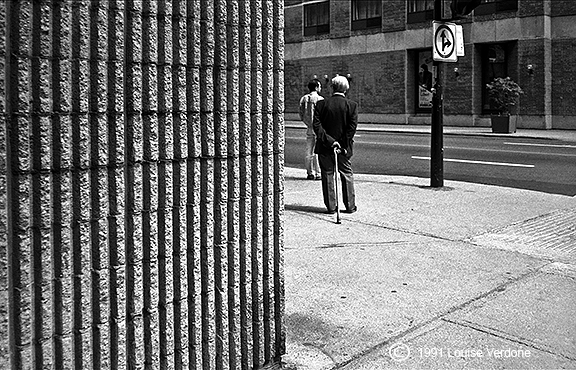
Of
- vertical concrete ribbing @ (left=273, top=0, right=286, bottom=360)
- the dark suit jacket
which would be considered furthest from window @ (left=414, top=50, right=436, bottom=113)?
vertical concrete ribbing @ (left=273, top=0, right=286, bottom=360)

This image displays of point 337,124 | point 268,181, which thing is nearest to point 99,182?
point 268,181

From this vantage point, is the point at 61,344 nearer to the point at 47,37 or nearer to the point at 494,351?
the point at 47,37

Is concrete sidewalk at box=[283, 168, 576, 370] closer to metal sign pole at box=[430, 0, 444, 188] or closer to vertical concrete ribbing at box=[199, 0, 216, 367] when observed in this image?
vertical concrete ribbing at box=[199, 0, 216, 367]

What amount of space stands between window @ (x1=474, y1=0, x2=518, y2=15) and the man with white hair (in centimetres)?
2774

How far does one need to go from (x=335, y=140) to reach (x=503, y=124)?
2146cm

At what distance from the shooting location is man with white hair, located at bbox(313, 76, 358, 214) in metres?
9.56

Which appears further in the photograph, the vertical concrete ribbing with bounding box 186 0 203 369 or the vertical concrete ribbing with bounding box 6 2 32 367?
the vertical concrete ribbing with bounding box 186 0 203 369

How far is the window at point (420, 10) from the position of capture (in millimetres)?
38781

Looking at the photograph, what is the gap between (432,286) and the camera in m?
6.10

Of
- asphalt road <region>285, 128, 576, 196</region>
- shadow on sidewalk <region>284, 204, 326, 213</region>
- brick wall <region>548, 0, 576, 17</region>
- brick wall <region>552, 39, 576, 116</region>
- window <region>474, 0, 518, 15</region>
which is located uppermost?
window <region>474, 0, 518, 15</region>

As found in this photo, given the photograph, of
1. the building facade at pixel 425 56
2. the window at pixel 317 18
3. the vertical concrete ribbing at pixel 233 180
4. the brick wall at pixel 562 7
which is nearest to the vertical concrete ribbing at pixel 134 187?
the vertical concrete ribbing at pixel 233 180

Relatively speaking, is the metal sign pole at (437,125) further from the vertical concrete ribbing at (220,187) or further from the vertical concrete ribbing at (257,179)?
the vertical concrete ribbing at (220,187)

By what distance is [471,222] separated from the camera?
29.8 ft

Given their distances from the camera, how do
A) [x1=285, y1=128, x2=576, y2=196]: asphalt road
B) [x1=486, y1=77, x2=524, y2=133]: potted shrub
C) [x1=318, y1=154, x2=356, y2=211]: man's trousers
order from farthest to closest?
[x1=486, y1=77, x2=524, y2=133]: potted shrub, [x1=285, y1=128, x2=576, y2=196]: asphalt road, [x1=318, y1=154, x2=356, y2=211]: man's trousers
